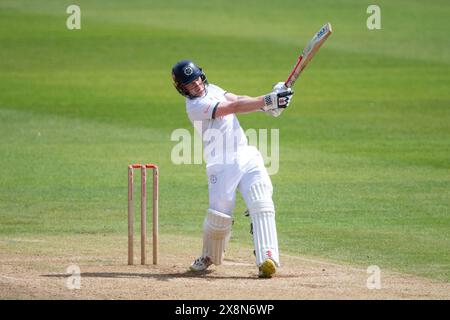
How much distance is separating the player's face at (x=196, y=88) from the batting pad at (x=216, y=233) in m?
1.19

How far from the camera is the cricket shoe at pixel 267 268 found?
11.0 meters

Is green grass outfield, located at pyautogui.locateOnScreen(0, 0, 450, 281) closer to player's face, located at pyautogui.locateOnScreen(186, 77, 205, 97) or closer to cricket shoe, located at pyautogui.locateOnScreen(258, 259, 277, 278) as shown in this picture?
cricket shoe, located at pyautogui.locateOnScreen(258, 259, 277, 278)

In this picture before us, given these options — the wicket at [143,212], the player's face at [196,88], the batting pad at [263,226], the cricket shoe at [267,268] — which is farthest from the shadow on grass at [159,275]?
the player's face at [196,88]

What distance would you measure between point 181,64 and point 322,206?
15.0ft

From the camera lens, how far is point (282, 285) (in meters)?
10.7

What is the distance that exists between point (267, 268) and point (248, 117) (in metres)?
12.3

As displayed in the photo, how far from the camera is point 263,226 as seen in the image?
11180mm

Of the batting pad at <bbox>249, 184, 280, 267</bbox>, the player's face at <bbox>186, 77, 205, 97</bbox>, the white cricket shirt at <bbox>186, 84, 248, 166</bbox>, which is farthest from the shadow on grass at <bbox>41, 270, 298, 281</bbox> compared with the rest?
the player's face at <bbox>186, 77, 205, 97</bbox>

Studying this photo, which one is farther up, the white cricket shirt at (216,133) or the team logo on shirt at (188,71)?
the team logo on shirt at (188,71)

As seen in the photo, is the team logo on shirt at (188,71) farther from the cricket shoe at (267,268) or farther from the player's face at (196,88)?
the cricket shoe at (267,268)

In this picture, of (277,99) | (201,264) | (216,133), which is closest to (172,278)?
(201,264)

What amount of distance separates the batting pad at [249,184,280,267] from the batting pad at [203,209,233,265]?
0.93ft

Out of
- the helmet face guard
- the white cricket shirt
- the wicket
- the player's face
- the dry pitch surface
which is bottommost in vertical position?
the dry pitch surface

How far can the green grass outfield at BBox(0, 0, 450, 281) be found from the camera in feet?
47.0
